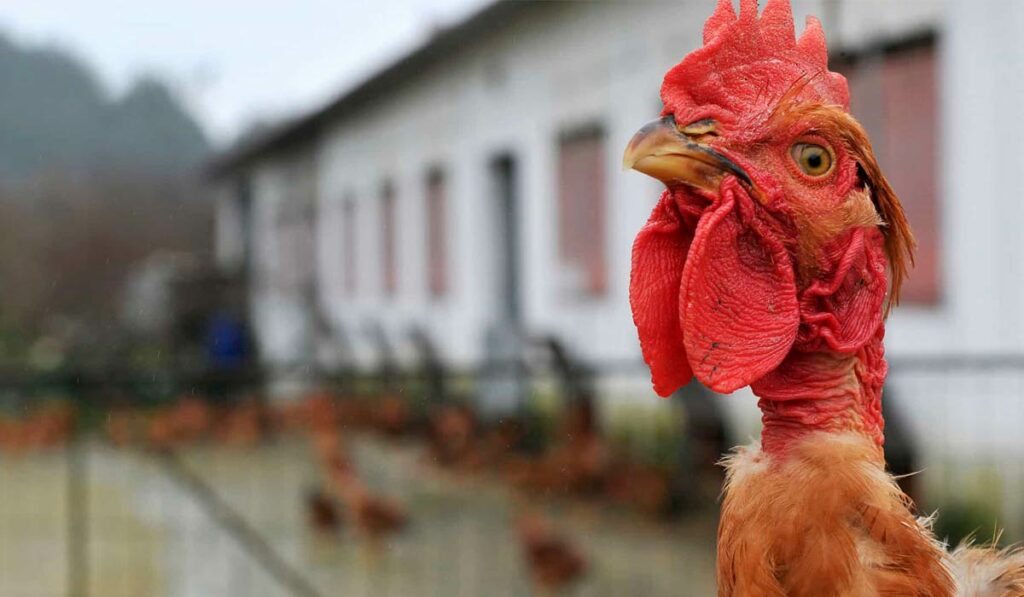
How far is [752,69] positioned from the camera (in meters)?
1.58

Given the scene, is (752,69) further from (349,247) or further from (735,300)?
(349,247)

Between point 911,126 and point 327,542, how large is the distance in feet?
17.8

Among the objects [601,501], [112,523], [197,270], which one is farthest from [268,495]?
[197,270]

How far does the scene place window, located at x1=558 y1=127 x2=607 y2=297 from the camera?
376 inches

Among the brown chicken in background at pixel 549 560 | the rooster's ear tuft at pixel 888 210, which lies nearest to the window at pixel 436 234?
the brown chicken in background at pixel 549 560

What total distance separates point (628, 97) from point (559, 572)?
418cm

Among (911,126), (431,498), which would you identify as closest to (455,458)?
(431,498)

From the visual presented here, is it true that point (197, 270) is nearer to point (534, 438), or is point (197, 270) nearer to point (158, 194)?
point (158, 194)

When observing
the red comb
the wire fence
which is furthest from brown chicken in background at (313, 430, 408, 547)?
the red comb

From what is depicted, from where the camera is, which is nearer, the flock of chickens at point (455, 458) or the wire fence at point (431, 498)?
the wire fence at point (431, 498)

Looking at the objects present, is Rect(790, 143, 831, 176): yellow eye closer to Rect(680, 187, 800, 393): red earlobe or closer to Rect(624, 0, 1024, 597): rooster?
Rect(624, 0, 1024, 597): rooster

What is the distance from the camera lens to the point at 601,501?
7.83 metres

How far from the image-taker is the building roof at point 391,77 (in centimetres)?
1109

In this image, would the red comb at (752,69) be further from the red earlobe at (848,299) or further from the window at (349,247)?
the window at (349,247)
